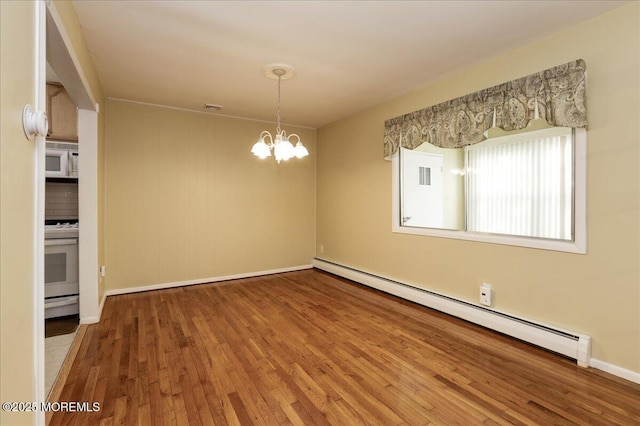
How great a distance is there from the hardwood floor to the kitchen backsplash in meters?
1.51

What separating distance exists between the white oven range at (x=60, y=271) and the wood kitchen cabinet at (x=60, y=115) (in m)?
1.07

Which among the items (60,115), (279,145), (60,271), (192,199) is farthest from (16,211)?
(192,199)

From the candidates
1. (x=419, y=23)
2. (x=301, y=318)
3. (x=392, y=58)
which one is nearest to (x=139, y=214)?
(x=301, y=318)

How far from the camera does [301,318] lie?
10.9ft

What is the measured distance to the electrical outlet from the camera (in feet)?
9.87

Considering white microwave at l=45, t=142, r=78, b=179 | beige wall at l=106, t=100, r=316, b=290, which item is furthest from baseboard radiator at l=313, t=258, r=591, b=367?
white microwave at l=45, t=142, r=78, b=179

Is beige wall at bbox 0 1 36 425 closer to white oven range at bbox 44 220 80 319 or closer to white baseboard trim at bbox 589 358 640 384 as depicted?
white oven range at bbox 44 220 80 319

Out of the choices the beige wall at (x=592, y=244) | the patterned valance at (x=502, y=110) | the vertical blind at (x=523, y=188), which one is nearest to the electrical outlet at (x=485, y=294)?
the beige wall at (x=592, y=244)

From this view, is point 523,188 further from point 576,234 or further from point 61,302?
point 61,302

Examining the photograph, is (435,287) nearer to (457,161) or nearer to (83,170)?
(457,161)

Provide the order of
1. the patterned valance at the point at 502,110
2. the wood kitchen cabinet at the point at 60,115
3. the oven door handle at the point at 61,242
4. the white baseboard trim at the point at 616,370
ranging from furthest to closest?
the wood kitchen cabinet at the point at 60,115 < the oven door handle at the point at 61,242 < the patterned valance at the point at 502,110 < the white baseboard trim at the point at 616,370

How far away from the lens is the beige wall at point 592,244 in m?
2.17

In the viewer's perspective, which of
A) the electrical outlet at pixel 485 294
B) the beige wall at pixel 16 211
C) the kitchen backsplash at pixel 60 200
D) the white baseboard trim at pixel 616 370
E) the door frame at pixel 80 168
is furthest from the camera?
the kitchen backsplash at pixel 60 200

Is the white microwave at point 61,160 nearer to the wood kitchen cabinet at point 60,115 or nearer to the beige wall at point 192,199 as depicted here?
the wood kitchen cabinet at point 60,115
